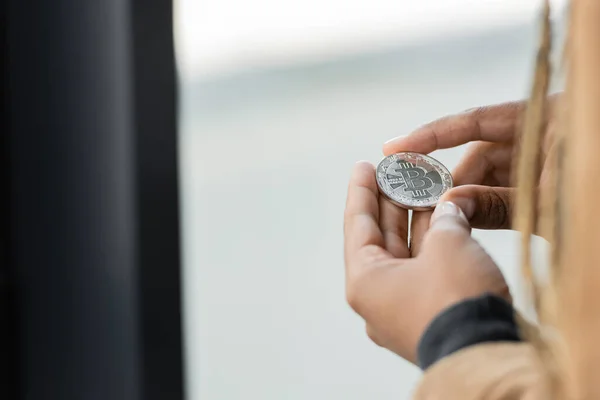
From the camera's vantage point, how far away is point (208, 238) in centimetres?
167

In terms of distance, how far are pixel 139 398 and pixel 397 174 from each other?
71cm

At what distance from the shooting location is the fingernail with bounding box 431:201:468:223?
0.55 m

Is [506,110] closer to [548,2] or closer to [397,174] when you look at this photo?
[397,174]

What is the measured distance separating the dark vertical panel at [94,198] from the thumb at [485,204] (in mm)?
642

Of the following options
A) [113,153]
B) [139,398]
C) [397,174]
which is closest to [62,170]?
[113,153]

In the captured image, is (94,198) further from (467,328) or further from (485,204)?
(467,328)

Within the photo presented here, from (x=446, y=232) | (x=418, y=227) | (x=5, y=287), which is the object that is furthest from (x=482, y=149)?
(x=5, y=287)

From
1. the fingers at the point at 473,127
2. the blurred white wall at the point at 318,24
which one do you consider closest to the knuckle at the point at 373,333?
the fingers at the point at 473,127

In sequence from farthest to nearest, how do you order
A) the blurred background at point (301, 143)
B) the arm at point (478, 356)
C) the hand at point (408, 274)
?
the blurred background at point (301, 143) → the hand at point (408, 274) → the arm at point (478, 356)

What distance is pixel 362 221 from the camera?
23.3 inches

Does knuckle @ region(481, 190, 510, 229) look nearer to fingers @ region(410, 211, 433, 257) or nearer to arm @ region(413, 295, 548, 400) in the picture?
fingers @ region(410, 211, 433, 257)

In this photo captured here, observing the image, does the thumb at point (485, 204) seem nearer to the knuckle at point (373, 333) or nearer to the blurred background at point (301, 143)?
the knuckle at point (373, 333)

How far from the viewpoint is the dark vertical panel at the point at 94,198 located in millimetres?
1156

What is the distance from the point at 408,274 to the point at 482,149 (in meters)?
0.27
